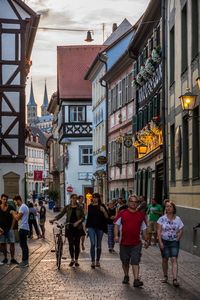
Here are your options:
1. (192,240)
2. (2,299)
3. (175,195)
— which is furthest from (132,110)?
(2,299)

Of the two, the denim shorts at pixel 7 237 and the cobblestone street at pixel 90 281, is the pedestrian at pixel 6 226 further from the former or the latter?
the cobblestone street at pixel 90 281

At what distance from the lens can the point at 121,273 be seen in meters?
17.7

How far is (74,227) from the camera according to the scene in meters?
20.0

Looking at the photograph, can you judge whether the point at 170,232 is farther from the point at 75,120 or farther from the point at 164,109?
the point at 75,120

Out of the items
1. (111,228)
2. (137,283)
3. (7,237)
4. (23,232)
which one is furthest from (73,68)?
(137,283)

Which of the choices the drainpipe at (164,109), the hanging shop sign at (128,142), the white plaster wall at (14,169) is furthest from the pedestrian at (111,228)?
the white plaster wall at (14,169)

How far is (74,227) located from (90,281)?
13.8 feet

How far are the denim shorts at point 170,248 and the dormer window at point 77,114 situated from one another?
60.8 m

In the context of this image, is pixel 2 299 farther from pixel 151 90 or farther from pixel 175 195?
pixel 151 90

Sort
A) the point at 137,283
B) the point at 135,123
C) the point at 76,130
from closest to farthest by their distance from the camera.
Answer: the point at 137,283 < the point at 135,123 < the point at 76,130

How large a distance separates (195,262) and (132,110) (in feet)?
76.8

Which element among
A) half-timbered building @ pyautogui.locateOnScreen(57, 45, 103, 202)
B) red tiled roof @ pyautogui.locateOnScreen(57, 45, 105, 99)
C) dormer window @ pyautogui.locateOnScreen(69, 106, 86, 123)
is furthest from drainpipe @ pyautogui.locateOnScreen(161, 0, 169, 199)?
red tiled roof @ pyautogui.locateOnScreen(57, 45, 105, 99)

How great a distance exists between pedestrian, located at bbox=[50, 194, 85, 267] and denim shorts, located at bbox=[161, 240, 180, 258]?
460cm

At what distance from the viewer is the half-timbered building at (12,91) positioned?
1610 inches
